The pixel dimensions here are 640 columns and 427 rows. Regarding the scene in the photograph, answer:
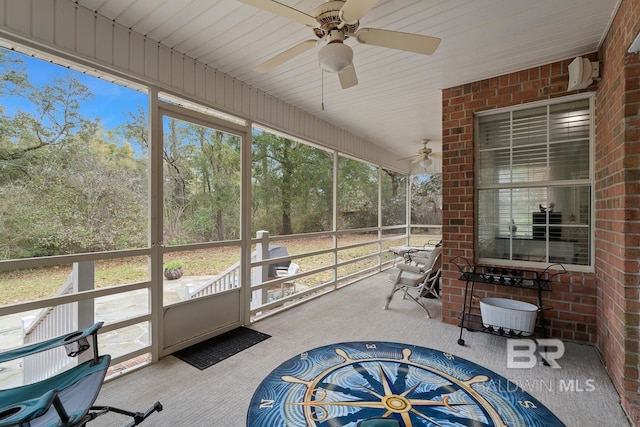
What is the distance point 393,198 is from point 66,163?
648cm

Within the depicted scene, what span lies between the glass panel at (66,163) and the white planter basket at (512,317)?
10.7 ft

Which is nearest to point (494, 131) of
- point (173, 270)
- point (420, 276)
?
point (420, 276)

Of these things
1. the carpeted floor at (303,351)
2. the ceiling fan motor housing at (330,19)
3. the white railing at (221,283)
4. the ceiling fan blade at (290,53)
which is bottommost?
the carpeted floor at (303,351)

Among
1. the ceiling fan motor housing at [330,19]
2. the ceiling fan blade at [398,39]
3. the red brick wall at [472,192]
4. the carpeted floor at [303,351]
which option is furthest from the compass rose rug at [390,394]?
the ceiling fan motor housing at [330,19]

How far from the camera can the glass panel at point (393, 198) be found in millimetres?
6941

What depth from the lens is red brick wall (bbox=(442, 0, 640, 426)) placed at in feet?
6.40

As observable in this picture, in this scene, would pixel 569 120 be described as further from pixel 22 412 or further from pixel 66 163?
pixel 66 163

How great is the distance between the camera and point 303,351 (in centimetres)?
274

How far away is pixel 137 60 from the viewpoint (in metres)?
2.41

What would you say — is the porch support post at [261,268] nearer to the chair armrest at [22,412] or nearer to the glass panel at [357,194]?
the glass panel at [357,194]

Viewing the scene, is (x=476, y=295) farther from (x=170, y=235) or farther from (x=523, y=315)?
(x=170, y=235)

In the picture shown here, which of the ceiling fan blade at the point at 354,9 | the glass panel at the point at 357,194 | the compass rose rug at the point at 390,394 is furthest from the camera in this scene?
the glass panel at the point at 357,194

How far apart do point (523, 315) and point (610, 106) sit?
1869 millimetres

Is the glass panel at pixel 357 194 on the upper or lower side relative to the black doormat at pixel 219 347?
upper
